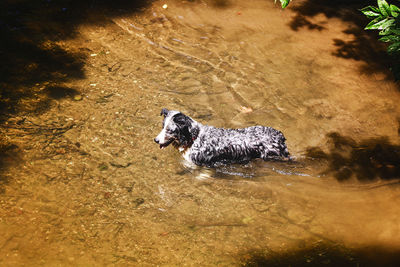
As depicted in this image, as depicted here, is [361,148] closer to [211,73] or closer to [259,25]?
[211,73]

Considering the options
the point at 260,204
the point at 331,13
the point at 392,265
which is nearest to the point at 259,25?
the point at 331,13

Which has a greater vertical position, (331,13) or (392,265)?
(331,13)

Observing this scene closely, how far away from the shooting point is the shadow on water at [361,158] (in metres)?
5.48

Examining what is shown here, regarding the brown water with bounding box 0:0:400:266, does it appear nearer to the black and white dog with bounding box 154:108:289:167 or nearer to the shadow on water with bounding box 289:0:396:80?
the shadow on water with bounding box 289:0:396:80

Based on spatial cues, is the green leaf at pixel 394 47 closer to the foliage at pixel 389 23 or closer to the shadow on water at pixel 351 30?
the foliage at pixel 389 23

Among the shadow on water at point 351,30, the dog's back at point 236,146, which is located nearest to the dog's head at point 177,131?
the dog's back at point 236,146

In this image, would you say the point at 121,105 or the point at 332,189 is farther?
the point at 121,105

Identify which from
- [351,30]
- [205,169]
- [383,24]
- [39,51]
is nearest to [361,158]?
[205,169]

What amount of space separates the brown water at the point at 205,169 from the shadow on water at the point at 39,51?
5.8 inches

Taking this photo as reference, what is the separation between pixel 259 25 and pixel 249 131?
477 centimetres

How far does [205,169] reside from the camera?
5.61m

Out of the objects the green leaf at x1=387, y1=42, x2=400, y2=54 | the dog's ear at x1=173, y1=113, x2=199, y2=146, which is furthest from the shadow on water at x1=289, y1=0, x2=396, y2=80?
the green leaf at x1=387, y1=42, x2=400, y2=54

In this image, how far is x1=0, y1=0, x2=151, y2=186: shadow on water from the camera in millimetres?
6180

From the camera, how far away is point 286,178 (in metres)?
5.45
